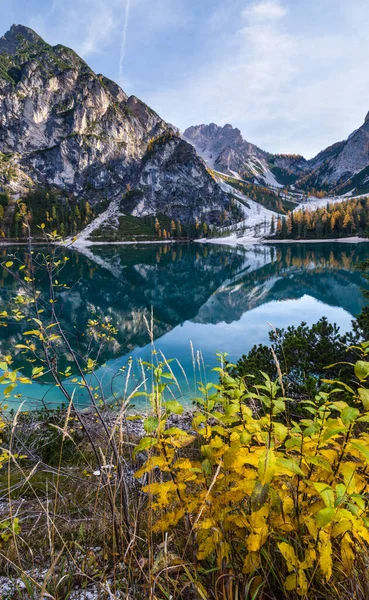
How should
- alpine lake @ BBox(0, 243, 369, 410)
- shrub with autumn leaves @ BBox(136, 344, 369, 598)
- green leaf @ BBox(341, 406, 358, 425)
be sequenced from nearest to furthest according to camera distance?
green leaf @ BBox(341, 406, 358, 425) < shrub with autumn leaves @ BBox(136, 344, 369, 598) < alpine lake @ BBox(0, 243, 369, 410)

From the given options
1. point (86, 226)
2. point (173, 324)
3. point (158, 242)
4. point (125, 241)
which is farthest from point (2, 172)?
point (173, 324)

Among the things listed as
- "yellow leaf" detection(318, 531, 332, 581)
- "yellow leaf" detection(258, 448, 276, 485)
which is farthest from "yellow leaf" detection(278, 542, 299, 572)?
"yellow leaf" detection(258, 448, 276, 485)

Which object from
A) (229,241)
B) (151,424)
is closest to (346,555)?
(151,424)

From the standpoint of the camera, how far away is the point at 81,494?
5219mm

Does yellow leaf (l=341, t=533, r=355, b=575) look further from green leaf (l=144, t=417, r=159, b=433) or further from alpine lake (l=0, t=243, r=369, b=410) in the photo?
alpine lake (l=0, t=243, r=369, b=410)

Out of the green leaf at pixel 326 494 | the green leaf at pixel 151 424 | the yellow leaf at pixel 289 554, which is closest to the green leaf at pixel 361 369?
the green leaf at pixel 326 494

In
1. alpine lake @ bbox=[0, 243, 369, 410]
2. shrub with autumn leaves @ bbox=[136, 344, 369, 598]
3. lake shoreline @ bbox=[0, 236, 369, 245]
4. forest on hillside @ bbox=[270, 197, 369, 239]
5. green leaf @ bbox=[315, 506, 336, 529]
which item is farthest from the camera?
lake shoreline @ bbox=[0, 236, 369, 245]

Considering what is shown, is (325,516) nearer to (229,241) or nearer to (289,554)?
(289,554)

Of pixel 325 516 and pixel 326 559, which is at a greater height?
pixel 325 516

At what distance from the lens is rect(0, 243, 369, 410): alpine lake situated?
14.5m

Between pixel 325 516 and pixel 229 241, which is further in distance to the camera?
pixel 229 241

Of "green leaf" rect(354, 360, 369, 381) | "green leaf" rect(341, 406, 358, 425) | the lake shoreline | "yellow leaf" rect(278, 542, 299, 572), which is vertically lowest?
"yellow leaf" rect(278, 542, 299, 572)

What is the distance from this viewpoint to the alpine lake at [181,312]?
47.6ft

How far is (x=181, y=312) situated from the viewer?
119ft
